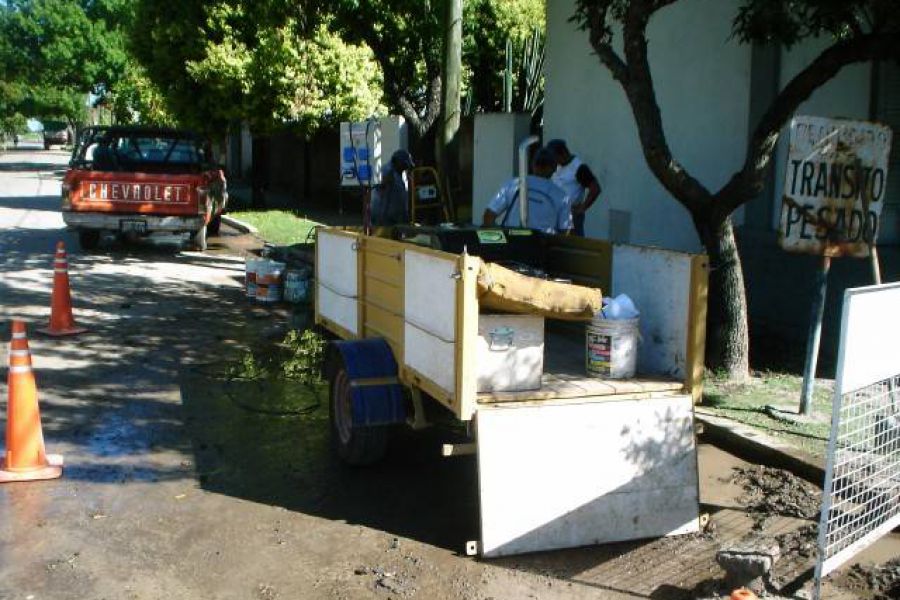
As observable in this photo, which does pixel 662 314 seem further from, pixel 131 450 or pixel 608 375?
pixel 131 450

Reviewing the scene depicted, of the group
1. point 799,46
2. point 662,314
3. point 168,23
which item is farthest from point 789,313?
point 168,23

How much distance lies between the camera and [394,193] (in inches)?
397

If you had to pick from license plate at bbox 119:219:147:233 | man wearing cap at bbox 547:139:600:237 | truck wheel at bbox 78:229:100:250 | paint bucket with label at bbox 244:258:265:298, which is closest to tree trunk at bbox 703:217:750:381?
man wearing cap at bbox 547:139:600:237

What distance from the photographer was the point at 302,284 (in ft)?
38.0

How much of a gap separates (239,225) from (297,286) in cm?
934

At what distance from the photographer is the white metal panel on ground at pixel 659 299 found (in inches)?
210

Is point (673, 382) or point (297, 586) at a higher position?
point (673, 382)

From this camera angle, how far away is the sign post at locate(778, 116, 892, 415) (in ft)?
21.0

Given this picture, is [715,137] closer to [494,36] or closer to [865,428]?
[865,428]

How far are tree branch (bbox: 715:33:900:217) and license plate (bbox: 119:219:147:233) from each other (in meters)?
10.6

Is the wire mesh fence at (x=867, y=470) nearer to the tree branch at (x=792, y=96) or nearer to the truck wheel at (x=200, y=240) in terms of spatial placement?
the tree branch at (x=792, y=96)

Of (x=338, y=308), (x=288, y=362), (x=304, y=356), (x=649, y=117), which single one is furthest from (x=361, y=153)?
Answer: (x=338, y=308)

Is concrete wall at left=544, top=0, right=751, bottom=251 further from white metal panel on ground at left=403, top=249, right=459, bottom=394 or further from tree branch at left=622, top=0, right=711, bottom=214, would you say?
white metal panel on ground at left=403, top=249, right=459, bottom=394

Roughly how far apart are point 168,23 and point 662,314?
19198 millimetres
